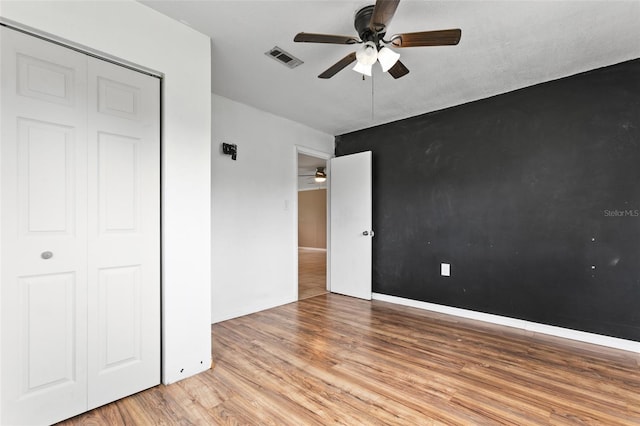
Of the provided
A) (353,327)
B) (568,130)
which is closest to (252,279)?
(353,327)

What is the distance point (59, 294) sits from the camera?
169cm

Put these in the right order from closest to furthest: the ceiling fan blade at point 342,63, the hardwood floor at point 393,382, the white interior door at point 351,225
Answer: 1. the hardwood floor at point 393,382
2. the ceiling fan blade at point 342,63
3. the white interior door at point 351,225

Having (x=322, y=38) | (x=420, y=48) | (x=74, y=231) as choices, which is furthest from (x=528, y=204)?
(x=74, y=231)

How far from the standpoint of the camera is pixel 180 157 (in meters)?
2.12

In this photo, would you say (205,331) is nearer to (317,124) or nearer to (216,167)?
(216,167)

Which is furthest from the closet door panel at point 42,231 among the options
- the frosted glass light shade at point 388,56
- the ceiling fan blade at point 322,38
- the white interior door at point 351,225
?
the white interior door at point 351,225

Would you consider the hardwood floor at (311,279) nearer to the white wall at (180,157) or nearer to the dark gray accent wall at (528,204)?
the dark gray accent wall at (528,204)

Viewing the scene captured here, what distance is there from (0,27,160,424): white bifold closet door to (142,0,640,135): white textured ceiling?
74 cm

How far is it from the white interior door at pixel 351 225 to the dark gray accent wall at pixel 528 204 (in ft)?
0.96

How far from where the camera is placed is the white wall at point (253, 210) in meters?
3.36

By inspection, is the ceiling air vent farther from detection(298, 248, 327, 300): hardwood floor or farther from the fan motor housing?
detection(298, 248, 327, 300): hardwood floor

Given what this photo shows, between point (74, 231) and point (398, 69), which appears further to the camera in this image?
point (398, 69)

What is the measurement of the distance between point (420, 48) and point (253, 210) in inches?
95.5

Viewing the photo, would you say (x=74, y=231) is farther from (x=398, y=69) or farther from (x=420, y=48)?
(x=420, y=48)
